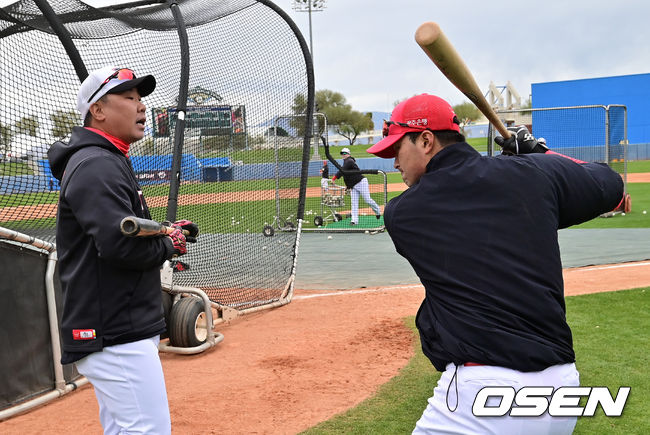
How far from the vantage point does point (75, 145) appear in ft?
8.70

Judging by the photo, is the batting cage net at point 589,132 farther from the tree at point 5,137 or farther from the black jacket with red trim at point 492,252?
the black jacket with red trim at point 492,252

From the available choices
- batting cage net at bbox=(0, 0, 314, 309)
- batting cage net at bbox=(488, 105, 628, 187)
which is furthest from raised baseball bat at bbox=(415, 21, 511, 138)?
batting cage net at bbox=(488, 105, 628, 187)

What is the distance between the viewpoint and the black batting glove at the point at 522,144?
2.81 metres

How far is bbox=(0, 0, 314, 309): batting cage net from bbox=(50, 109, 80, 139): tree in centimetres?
1

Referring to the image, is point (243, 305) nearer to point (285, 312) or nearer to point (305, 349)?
point (285, 312)

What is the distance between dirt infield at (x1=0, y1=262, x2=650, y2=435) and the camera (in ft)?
14.4

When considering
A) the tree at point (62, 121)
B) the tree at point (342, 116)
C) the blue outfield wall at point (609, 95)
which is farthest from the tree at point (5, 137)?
the tree at point (342, 116)

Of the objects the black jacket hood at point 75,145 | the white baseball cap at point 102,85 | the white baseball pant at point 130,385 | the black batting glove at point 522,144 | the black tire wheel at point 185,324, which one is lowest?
the black tire wheel at point 185,324

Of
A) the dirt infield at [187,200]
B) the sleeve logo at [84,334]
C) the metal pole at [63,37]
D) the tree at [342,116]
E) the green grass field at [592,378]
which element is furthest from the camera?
the tree at [342,116]

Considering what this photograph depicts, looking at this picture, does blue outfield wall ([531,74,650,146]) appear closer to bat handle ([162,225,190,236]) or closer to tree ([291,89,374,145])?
tree ([291,89,374,145])

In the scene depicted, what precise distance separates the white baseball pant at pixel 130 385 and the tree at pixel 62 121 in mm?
4132

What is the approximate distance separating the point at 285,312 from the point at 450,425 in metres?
5.54

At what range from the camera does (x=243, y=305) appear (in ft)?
24.7

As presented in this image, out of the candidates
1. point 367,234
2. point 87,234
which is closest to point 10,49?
point 87,234
